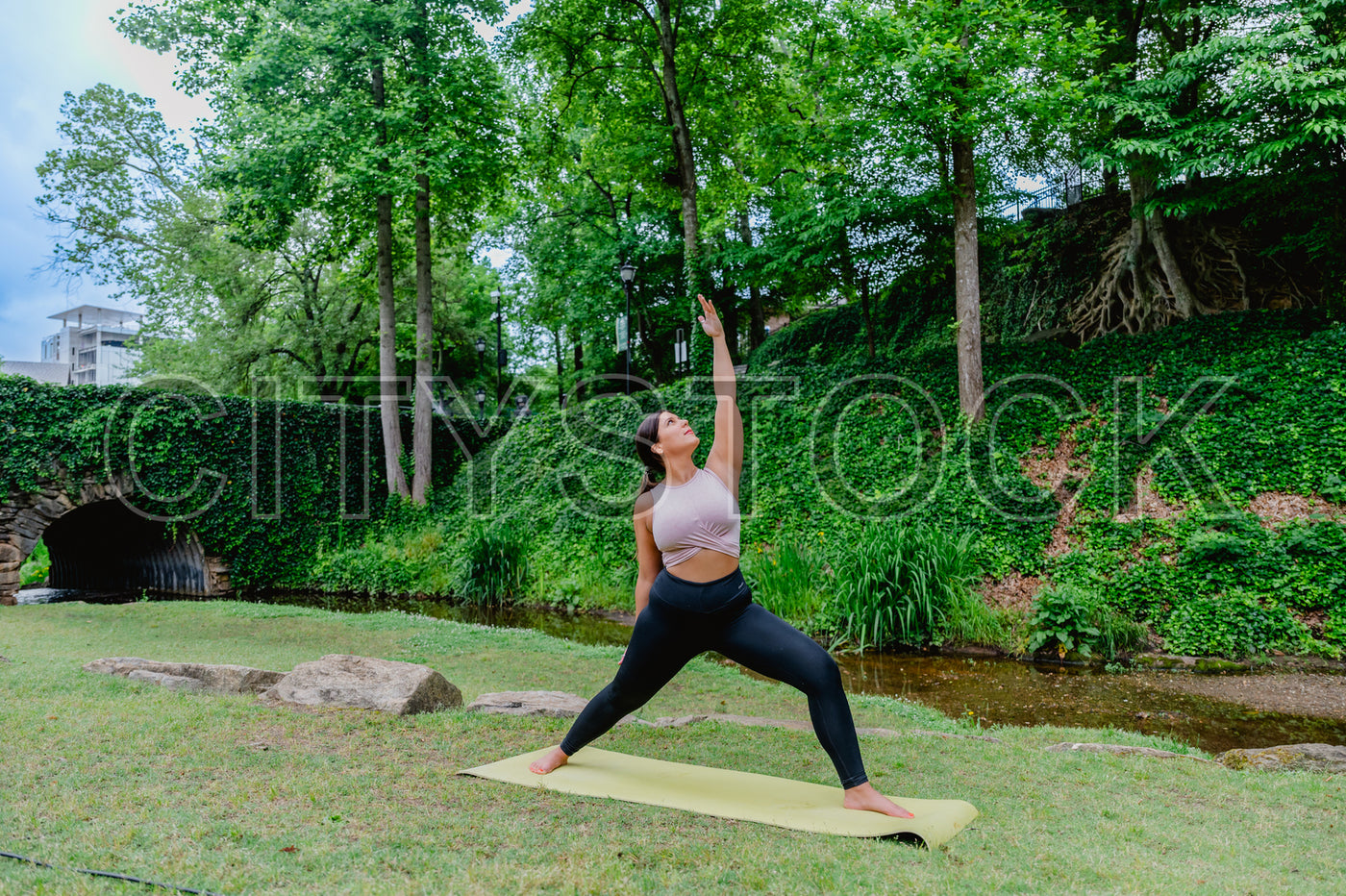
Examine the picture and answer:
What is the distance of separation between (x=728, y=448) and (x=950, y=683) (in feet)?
20.3

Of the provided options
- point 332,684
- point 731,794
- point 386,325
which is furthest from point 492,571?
point 731,794

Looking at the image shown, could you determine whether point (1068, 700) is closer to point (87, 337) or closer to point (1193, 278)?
point (1193, 278)

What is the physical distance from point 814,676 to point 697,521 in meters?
0.83

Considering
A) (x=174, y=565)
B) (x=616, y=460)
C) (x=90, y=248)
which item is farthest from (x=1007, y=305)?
(x=90, y=248)

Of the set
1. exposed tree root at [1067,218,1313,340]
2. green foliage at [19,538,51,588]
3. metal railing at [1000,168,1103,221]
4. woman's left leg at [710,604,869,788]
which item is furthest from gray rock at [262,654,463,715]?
green foliage at [19,538,51,588]

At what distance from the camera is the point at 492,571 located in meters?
15.9

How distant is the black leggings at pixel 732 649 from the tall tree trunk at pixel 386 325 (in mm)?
15752

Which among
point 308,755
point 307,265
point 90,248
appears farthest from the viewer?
point 307,265

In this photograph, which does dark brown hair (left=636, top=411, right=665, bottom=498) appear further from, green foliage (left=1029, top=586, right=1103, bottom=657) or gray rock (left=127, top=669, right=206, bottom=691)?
green foliage (left=1029, top=586, right=1103, bottom=657)

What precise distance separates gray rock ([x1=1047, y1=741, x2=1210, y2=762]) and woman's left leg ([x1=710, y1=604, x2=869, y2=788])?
234 centimetres

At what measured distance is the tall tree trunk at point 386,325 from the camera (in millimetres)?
17969

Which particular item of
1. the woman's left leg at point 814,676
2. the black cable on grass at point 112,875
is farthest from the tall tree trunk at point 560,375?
the black cable on grass at point 112,875

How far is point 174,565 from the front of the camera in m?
18.0

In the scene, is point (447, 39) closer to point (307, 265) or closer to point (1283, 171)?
point (307, 265)
